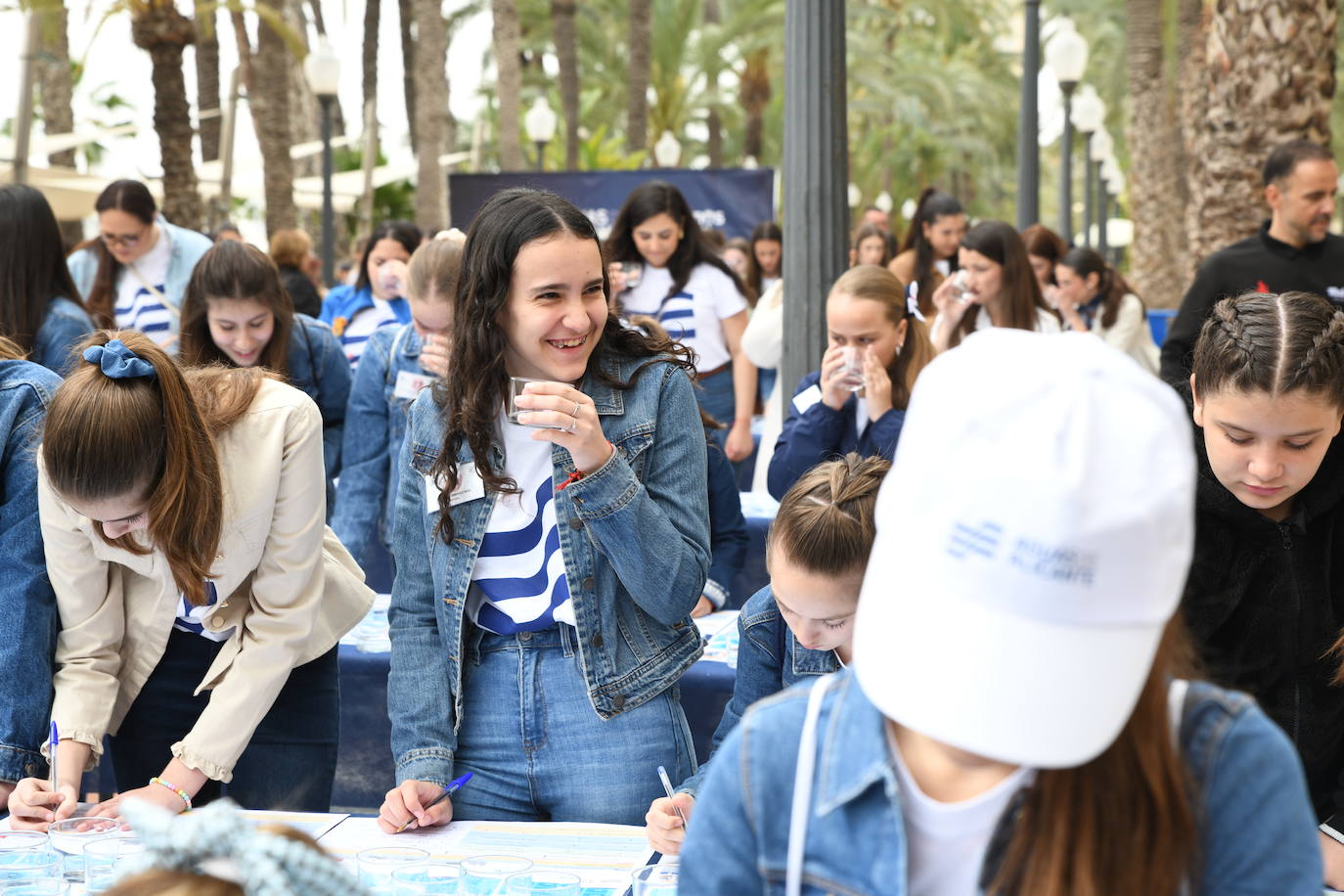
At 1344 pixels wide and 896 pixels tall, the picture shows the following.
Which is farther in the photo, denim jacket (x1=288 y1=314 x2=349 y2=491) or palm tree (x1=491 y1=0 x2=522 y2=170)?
palm tree (x1=491 y1=0 x2=522 y2=170)

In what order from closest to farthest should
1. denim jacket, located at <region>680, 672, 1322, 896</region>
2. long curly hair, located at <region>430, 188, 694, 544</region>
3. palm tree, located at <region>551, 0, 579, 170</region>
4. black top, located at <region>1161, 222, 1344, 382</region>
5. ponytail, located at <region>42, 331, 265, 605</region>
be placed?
denim jacket, located at <region>680, 672, 1322, 896</region> → ponytail, located at <region>42, 331, 265, 605</region> → long curly hair, located at <region>430, 188, 694, 544</region> → black top, located at <region>1161, 222, 1344, 382</region> → palm tree, located at <region>551, 0, 579, 170</region>

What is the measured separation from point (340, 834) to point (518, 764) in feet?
1.23

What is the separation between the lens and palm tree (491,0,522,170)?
2247cm

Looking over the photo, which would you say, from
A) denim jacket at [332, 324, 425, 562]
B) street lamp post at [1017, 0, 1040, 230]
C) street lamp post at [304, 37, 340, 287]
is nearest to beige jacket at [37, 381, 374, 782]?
denim jacket at [332, 324, 425, 562]

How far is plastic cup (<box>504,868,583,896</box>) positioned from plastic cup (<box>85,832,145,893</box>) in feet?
2.16

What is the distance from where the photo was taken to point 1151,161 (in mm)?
19203

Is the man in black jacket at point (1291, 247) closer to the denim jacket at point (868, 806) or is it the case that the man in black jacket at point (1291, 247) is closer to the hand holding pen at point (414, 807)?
the hand holding pen at point (414, 807)

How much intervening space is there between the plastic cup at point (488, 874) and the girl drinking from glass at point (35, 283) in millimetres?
3082

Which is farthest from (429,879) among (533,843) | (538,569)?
(538,569)

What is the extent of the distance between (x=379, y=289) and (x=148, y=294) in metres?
1.48

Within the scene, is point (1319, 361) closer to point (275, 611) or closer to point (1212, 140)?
point (275, 611)

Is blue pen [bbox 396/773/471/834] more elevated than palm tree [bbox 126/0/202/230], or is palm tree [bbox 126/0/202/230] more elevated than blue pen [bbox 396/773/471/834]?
palm tree [bbox 126/0/202/230]

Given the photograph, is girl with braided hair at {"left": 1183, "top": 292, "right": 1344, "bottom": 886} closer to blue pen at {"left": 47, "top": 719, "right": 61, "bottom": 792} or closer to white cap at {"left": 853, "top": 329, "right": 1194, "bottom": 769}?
white cap at {"left": 853, "top": 329, "right": 1194, "bottom": 769}

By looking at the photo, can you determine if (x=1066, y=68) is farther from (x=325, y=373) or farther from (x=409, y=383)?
(x=409, y=383)
